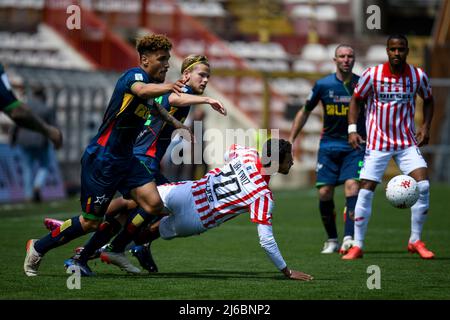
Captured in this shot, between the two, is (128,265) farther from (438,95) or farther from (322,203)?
(438,95)

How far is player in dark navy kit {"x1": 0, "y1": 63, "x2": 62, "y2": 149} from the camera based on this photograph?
8141 millimetres

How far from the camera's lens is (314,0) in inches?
1302

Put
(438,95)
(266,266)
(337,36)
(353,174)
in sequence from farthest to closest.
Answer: (337,36) < (438,95) < (353,174) < (266,266)

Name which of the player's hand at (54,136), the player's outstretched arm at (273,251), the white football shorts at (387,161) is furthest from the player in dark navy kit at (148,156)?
the white football shorts at (387,161)

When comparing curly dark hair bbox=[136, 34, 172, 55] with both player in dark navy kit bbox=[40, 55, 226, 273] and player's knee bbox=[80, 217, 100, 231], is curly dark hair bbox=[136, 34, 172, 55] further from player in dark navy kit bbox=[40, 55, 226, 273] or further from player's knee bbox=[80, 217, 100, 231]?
player's knee bbox=[80, 217, 100, 231]

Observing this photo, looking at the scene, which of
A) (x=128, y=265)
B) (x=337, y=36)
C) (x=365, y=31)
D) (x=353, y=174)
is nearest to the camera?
(x=128, y=265)

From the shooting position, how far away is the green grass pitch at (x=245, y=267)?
27.6 ft

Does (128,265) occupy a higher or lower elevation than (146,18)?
lower

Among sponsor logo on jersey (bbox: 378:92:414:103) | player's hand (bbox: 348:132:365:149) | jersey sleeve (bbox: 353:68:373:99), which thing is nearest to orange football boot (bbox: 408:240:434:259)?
player's hand (bbox: 348:132:365:149)

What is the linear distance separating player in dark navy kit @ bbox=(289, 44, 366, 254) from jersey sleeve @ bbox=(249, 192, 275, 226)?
10.2 feet

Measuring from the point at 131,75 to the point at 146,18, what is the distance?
61.2ft

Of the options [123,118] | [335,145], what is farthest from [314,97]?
[123,118]

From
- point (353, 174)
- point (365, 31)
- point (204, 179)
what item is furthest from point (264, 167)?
point (365, 31)

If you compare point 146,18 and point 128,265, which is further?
point 146,18
